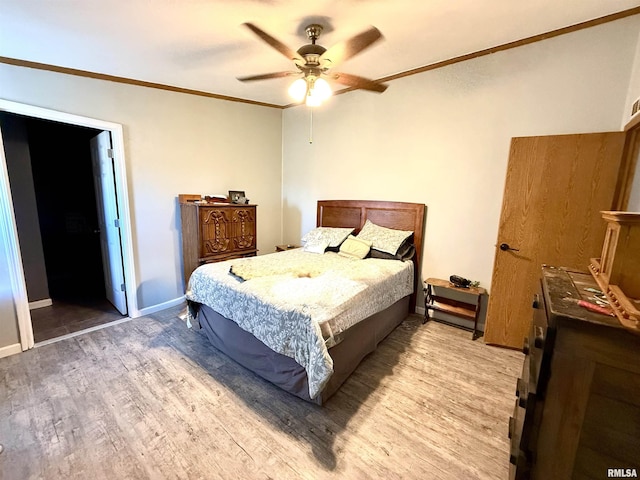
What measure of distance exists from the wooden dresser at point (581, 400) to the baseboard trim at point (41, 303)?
16.5 feet

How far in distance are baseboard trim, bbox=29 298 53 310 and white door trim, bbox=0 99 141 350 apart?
125 centimetres

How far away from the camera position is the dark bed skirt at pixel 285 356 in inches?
76.4

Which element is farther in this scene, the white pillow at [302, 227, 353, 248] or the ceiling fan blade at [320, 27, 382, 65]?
→ the white pillow at [302, 227, 353, 248]

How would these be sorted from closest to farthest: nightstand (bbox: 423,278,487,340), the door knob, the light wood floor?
the light wood floor
the door knob
nightstand (bbox: 423,278,487,340)

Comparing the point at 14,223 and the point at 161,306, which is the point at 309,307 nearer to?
the point at 161,306

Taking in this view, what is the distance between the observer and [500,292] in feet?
8.52

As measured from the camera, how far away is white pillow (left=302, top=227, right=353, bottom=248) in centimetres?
352

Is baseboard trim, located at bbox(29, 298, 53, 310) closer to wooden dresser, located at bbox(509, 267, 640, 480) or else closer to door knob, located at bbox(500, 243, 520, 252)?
wooden dresser, located at bbox(509, 267, 640, 480)

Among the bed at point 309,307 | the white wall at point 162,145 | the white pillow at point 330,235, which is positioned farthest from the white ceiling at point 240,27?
the white pillow at point 330,235

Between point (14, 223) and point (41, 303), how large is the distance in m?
1.69

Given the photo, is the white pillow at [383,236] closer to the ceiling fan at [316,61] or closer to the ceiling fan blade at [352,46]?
the ceiling fan at [316,61]

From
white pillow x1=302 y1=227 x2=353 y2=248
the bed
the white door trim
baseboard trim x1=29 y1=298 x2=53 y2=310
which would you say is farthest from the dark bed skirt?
baseboard trim x1=29 y1=298 x2=53 y2=310

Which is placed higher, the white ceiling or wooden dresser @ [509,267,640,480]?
the white ceiling

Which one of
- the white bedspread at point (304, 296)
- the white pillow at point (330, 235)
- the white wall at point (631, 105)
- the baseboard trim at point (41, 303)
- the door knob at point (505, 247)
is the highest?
the white wall at point (631, 105)
